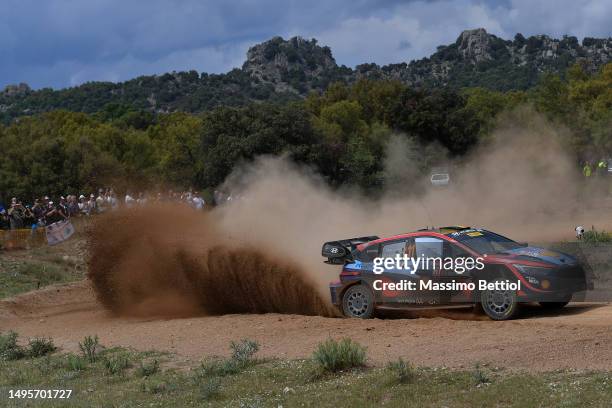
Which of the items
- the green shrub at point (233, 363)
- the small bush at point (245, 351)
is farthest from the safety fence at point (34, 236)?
the small bush at point (245, 351)

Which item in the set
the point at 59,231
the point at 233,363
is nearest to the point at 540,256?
the point at 233,363

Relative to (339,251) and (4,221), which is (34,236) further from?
(339,251)

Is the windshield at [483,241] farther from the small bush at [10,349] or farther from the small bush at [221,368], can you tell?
the small bush at [10,349]

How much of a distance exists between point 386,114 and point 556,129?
23.1 meters

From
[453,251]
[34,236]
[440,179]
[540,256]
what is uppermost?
[440,179]

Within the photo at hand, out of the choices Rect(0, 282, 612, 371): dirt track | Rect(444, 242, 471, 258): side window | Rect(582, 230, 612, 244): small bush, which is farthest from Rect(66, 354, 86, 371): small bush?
Rect(582, 230, 612, 244): small bush

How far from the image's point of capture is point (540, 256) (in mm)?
13688

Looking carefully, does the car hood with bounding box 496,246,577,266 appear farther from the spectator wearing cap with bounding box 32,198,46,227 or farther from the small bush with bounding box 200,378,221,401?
the spectator wearing cap with bounding box 32,198,46,227

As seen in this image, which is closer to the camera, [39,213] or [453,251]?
[453,251]

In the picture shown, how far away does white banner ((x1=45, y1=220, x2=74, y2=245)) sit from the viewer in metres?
29.1

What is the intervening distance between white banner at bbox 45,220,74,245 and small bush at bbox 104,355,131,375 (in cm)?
1728

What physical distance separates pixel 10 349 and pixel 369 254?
6.92m

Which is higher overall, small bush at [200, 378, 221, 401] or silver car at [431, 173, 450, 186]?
silver car at [431, 173, 450, 186]

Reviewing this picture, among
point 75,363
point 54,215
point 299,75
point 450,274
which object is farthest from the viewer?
point 299,75
